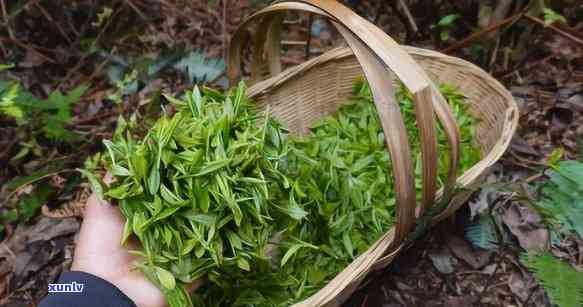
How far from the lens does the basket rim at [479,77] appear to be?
112 cm

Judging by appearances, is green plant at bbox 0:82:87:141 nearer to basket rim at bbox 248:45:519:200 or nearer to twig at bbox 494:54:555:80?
basket rim at bbox 248:45:519:200

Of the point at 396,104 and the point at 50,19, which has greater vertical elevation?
the point at 50,19

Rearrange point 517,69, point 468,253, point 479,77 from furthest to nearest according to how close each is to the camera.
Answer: point 517,69 < point 479,77 < point 468,253

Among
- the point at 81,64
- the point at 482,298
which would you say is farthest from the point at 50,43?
the point at 482,298

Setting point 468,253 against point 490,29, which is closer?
point 468,253

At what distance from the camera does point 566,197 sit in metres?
0.96

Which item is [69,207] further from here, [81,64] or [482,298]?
[482,298]

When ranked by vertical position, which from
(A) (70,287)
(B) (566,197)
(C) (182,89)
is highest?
(C) (182,89)

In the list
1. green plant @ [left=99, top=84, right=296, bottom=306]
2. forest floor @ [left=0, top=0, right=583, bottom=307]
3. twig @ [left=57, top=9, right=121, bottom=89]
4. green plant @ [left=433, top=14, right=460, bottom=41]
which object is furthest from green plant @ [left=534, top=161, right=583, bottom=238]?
twig @ [left=57, top=9, right=121, bottom=89]

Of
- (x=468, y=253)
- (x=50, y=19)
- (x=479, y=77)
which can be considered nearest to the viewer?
(x=468, y=253)

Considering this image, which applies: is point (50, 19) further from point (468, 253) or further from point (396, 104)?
point (468, 253)

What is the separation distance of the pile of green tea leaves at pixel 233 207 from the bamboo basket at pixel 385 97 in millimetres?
131

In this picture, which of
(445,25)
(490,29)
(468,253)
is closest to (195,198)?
(468,253)

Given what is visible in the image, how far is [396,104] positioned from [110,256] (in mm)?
593
